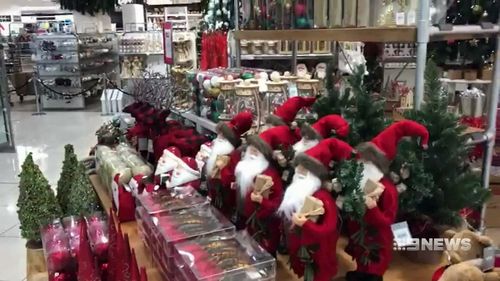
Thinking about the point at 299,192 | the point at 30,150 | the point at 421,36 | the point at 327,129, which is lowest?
the point at 30,150

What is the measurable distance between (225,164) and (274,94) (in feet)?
2.05

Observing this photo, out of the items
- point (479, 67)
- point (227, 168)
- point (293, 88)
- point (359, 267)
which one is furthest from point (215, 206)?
point (479, 67)

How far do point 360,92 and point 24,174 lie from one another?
4.45ft

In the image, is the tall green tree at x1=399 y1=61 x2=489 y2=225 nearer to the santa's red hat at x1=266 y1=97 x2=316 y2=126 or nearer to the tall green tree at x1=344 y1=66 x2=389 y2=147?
the tall green tree at x1=344 y1=66 x2=389 y2=147

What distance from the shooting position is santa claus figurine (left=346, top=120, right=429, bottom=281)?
3.57 ft

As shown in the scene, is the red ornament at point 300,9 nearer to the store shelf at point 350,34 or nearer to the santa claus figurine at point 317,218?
the store shelf at point 350,34

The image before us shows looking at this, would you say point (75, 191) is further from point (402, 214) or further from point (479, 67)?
point (479, 67)

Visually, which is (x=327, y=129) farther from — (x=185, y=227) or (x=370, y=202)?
(x=185, y=227)

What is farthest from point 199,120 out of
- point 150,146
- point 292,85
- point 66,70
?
point 66,70

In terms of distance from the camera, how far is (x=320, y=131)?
4.13 ft

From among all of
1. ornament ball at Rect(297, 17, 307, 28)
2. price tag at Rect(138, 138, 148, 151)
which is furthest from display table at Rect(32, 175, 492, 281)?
ornament ball at Rect(297, 17, 307, 28)

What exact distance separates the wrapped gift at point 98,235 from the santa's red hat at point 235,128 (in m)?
0.56

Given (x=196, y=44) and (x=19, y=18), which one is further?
(x=19, y=18)

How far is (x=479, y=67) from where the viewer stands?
11.6 ft
